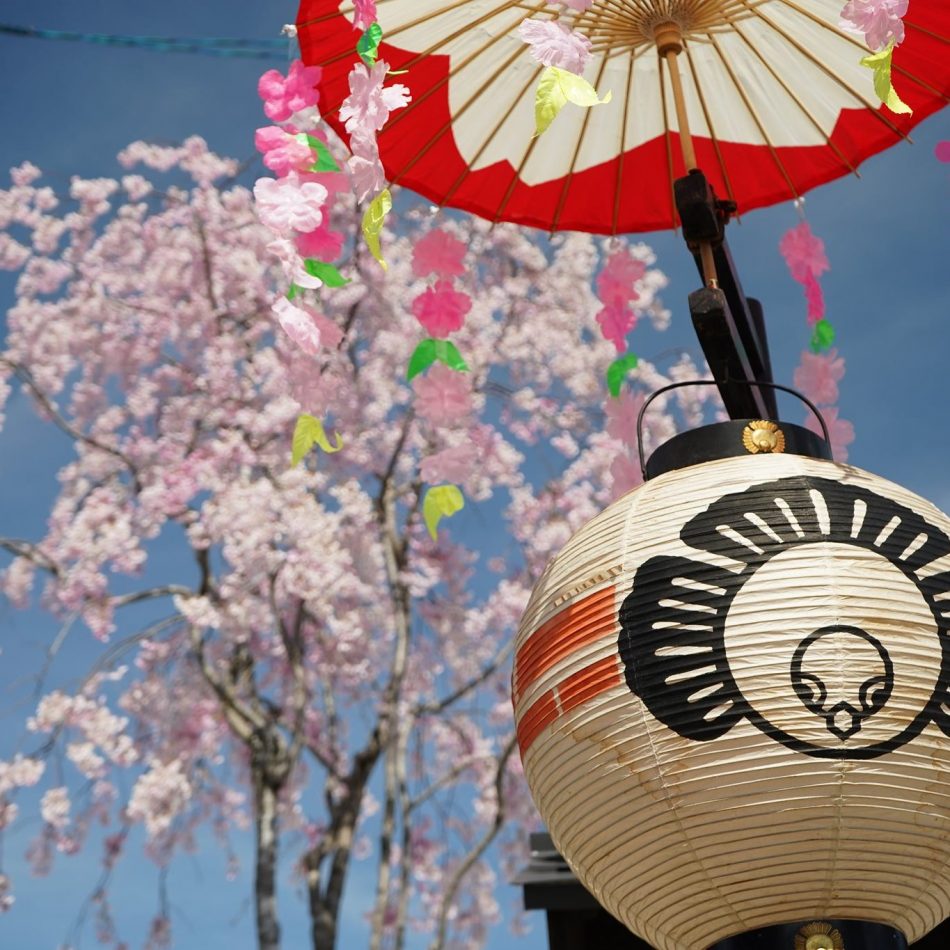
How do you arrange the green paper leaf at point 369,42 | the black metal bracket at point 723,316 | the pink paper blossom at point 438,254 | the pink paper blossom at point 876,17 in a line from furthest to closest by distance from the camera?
the pink paper blossom at point 438,254
the black metal bracket at point 723,316
the green paper leaf at point 369,42
the pink paper blossom at point 876,17

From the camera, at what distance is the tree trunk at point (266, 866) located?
24.4 feet

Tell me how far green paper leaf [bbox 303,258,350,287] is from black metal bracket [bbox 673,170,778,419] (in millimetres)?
691

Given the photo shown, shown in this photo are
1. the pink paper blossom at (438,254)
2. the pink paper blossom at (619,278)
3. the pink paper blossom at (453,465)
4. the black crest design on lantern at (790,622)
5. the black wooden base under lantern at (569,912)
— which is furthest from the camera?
the black wooden base under lantern at (569,912)

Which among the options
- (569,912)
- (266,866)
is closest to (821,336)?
(569,912)

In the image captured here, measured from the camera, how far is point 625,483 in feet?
7.82

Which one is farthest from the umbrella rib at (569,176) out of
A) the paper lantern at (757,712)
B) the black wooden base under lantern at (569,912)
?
the black wooden base under lantern at (569,912)

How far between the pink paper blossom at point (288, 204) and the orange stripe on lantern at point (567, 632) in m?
0.89

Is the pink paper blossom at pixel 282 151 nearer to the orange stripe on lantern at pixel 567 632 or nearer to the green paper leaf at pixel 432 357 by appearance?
the green paper leaf at pixel 432 357

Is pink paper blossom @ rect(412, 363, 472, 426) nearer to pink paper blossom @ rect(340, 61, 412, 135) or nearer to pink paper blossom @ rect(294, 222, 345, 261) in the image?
pink paper blossom @ rect(294, 222, 345, 261)

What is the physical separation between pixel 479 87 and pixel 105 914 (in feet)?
29.9

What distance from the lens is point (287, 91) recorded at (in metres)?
2.12

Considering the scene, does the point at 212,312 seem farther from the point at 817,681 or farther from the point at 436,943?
the point at 817,681

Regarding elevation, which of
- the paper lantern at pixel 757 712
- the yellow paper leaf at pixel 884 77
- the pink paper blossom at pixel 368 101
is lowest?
the paper lantern at pixel 757 712

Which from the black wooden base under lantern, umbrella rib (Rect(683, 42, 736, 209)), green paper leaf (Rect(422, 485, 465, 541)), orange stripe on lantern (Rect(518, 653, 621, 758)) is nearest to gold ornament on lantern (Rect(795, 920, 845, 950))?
orange stripe on lantern (Rect(518, 653, 621, 758))
